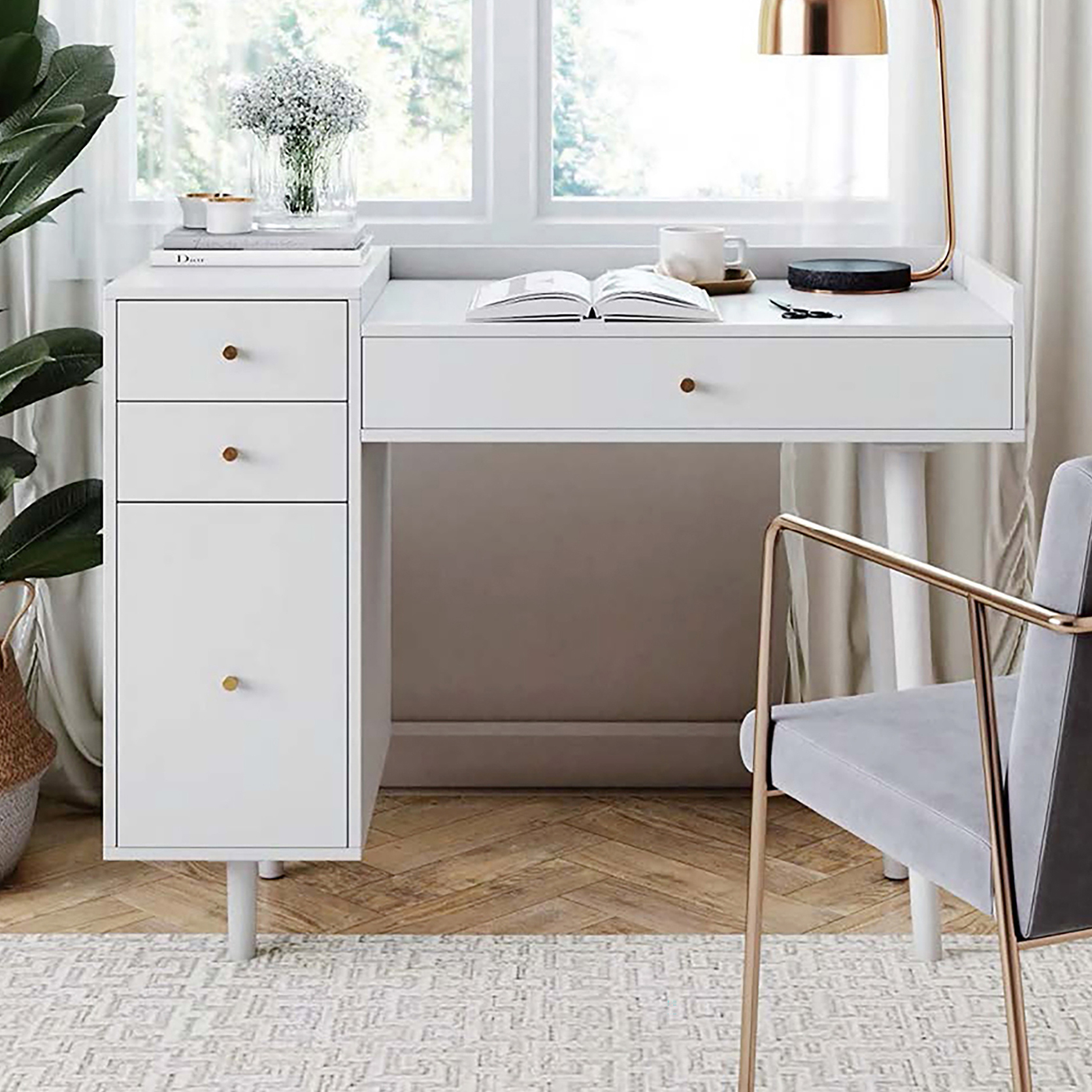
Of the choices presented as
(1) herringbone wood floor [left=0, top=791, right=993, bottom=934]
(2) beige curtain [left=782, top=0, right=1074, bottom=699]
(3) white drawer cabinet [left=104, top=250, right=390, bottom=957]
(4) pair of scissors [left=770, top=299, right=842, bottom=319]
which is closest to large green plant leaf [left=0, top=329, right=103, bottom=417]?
(3) white drawer cabinet [left=104, top=250, right=390, bottom=957]

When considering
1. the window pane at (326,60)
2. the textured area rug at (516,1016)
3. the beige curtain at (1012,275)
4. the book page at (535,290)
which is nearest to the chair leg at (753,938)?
the textured area rug at (516,1016)

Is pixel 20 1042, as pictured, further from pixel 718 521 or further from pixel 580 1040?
pixel 718 521

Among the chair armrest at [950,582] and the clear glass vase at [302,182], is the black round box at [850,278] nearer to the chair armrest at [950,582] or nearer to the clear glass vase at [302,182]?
the clear glass vase at [302,182]

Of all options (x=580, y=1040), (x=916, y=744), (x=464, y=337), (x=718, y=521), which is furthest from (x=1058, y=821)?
(x=718, y=521)

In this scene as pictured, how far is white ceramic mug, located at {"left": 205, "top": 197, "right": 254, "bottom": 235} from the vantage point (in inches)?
94.5

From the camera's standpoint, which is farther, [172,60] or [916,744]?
[172,60]

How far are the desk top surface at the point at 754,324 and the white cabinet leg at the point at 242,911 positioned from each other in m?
0.71

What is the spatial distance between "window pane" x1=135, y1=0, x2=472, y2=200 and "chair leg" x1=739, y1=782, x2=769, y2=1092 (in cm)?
144

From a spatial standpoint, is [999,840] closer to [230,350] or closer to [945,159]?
[230,350]

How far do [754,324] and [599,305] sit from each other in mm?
192

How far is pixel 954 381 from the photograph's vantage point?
217 cm

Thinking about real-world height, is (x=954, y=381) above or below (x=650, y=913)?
above

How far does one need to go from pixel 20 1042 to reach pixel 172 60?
1.49 metres

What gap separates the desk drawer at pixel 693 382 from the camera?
7.09ft
